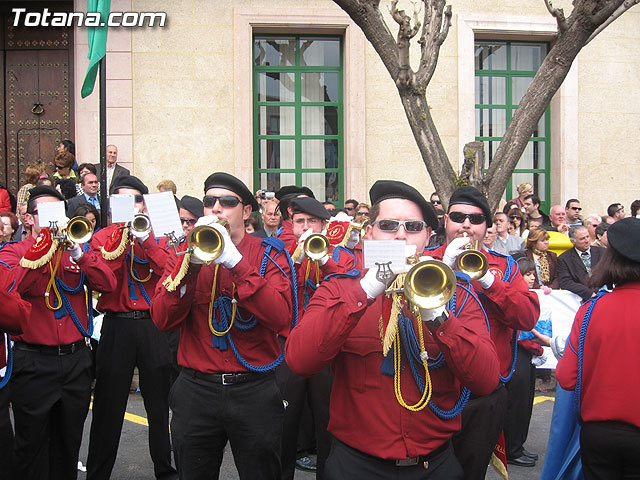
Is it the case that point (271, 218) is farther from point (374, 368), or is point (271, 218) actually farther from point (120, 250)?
point (374, 368)

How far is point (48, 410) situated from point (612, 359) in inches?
139

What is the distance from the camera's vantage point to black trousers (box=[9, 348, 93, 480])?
173 inches

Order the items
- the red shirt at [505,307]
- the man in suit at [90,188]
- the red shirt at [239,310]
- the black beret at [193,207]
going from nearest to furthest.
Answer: the red shirt at [239,310]
the red shirt at [505,307]
the black beret at [193,207]
the man in suit at [90,188]

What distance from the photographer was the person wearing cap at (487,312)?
3.96m

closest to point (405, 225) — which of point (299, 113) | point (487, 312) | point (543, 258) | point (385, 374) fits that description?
point (385, 374)

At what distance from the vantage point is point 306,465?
5.89m

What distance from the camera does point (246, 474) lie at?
3.61 meters

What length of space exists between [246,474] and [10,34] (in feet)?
37.4

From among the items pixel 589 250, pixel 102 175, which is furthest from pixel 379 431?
pixel 589 250

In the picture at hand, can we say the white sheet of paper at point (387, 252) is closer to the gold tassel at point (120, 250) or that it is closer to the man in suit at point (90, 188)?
the gold tassel at point (120, 250)

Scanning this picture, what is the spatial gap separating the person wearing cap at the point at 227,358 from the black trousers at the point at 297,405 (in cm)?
137

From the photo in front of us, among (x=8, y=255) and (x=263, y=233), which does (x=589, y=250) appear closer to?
(x=263, y=233)

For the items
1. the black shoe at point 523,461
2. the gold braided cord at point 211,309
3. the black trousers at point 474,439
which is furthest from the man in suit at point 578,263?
the gold braided cord at point 211,309

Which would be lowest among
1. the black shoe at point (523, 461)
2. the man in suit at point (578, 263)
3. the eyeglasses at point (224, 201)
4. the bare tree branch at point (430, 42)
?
the black shoe at point (523, 461)
